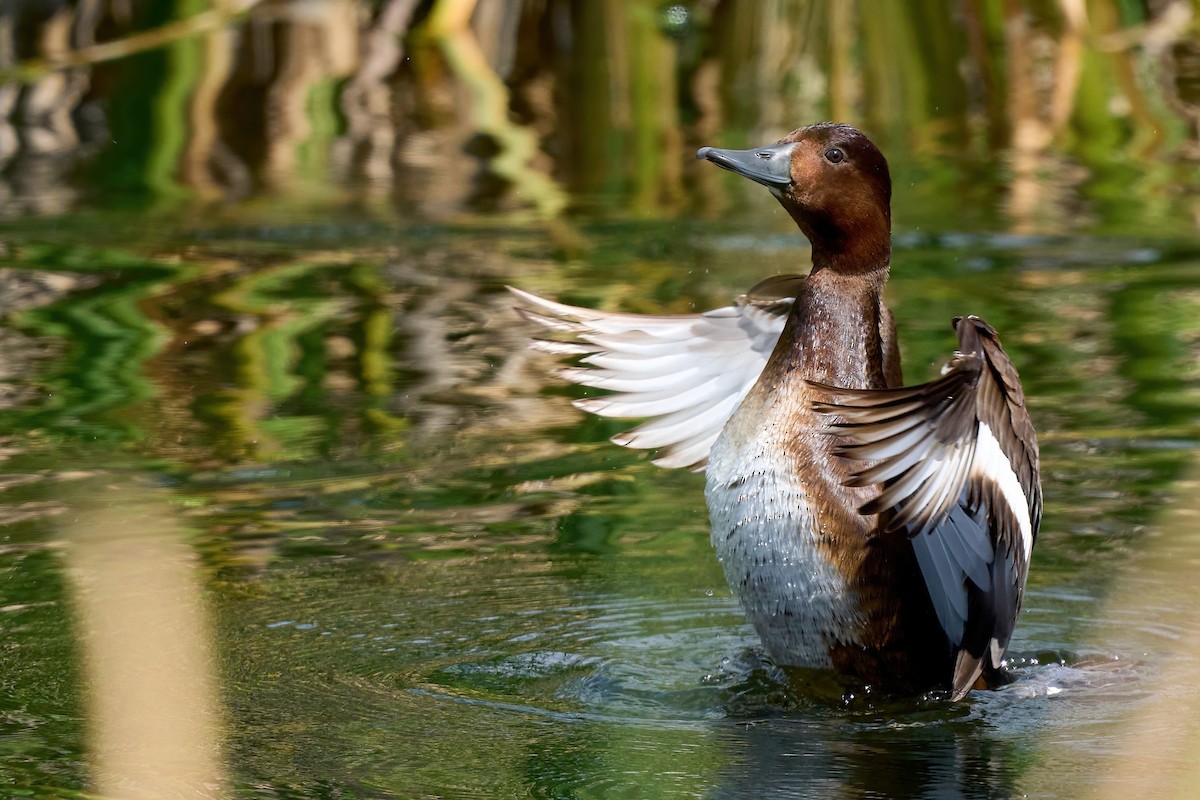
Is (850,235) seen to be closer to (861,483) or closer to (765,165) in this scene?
(765,165)

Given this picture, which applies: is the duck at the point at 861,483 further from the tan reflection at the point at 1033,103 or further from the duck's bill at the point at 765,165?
the tan reflection at the point at 1033,103

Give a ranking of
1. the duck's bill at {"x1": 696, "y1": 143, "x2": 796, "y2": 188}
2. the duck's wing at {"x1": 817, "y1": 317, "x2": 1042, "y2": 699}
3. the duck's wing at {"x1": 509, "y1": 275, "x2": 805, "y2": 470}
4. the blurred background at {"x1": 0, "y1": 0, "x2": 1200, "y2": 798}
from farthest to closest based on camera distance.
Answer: the duck's wing at {"x1": 509, "y1": 275, "x2": 805, "y2": 470}
the duck's bill at {"x1": 696, "y1": 143, "x2": 796, "y2": 188}
the blurred background at {"x1": 0, "y1": 0, "x2": 1200, "y2": 798}
the duck's wing at {"x1": 817, "y1": 317, "x2": 1042, "y2": 699}

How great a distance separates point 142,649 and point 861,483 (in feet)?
5.66

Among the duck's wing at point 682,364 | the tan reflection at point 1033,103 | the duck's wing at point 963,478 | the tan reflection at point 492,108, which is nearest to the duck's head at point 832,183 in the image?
the duck's wing at point 963,478

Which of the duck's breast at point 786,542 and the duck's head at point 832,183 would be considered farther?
the duck's head at point 832,183

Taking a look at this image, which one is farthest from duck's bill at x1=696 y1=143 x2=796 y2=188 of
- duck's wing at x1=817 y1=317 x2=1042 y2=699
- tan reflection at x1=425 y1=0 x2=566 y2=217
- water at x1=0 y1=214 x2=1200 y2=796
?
tan reflection at x1=425 y1=0 x2=566 y2=217

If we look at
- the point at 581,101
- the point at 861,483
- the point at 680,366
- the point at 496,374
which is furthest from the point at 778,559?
the point at 581,101

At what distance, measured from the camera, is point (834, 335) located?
176 inches

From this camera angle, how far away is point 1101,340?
282 inches

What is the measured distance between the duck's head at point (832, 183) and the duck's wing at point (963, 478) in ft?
1.36

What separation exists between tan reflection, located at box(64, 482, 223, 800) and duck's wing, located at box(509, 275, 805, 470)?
1170 mm

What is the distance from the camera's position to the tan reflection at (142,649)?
3752 millimetres

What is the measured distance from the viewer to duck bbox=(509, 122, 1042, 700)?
393 centimetres

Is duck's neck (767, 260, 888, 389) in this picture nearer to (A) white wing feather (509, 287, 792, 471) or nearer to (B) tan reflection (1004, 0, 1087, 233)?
(A) white wing feather (509, 287, 792, 471)
